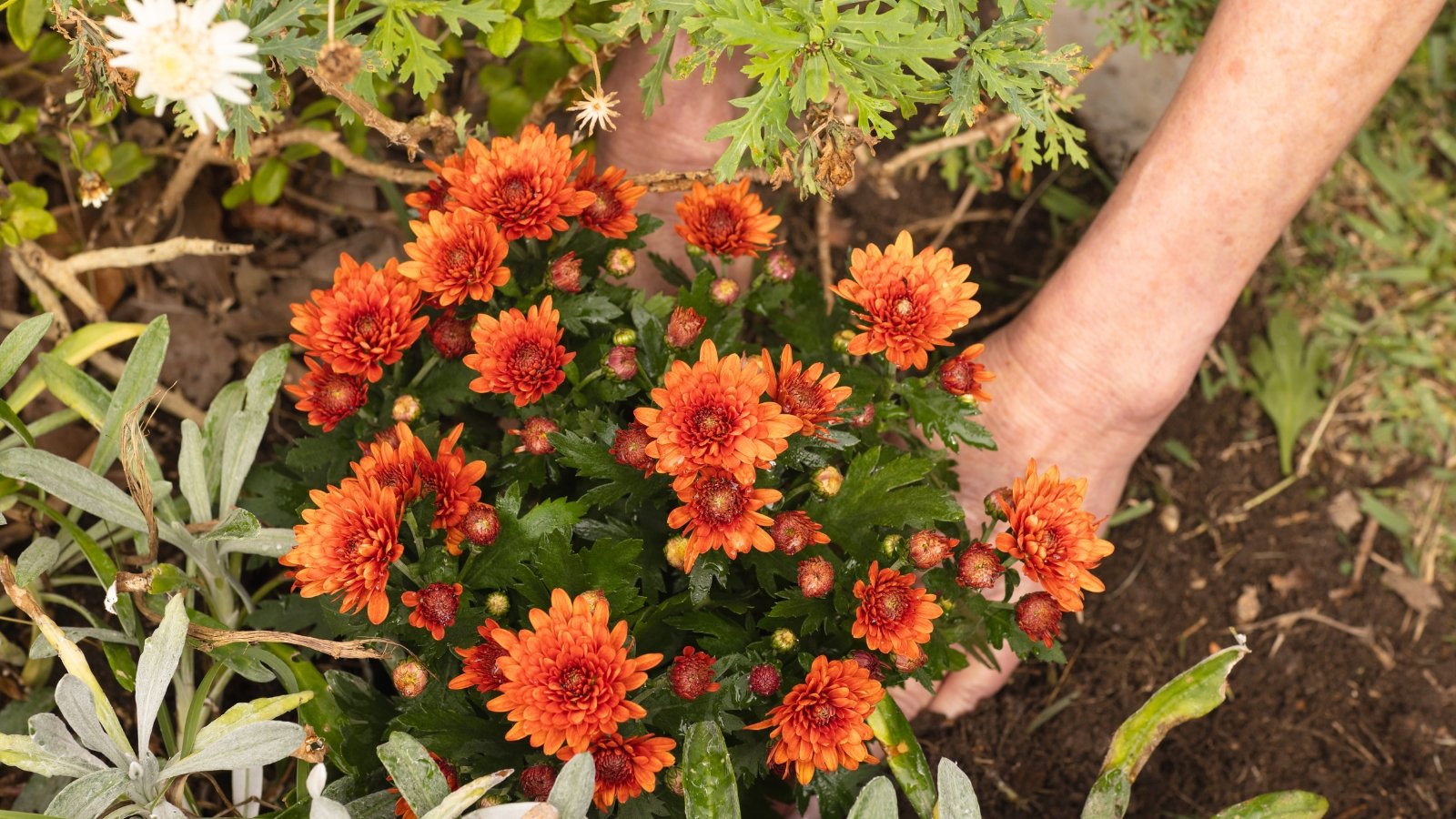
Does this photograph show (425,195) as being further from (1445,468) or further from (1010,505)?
(1445,468)

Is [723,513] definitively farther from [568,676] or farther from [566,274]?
[566,274]

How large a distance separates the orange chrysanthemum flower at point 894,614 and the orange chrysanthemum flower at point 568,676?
25cm

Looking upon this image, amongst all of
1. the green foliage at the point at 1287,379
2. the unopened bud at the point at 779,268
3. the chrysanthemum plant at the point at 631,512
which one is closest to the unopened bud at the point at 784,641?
the chrysanthemum plant at the point at 631,512

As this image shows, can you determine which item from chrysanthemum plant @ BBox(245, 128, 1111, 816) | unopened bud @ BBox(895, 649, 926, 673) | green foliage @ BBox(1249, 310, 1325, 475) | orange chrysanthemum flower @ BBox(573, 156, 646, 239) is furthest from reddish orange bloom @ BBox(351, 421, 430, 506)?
green foliage @ BBox(1249, 310, 1325, 475)

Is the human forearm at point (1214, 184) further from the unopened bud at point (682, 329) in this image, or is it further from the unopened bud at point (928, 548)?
the unopened bud at point (682, 329)

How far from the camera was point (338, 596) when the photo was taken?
1.27 meters

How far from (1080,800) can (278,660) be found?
1.24 meters

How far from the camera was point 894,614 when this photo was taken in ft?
3.80

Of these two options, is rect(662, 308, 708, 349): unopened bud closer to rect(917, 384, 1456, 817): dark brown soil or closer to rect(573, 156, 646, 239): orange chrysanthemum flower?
rect(573, 156, 646, 239): orange chrysanthemum flower

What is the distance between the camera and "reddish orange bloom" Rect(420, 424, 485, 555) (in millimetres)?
1212

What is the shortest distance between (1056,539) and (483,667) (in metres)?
0.61

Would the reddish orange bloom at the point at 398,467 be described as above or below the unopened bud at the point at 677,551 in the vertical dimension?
below

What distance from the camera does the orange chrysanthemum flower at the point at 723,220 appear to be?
1365 mm

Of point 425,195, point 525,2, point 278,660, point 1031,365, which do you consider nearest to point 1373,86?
point 1031,365
